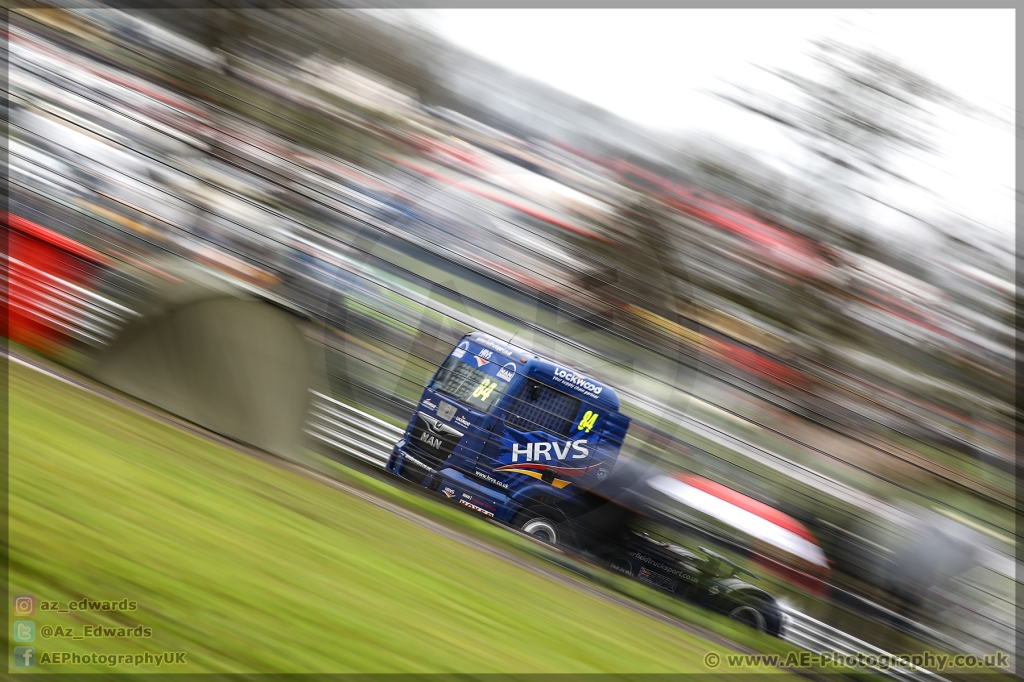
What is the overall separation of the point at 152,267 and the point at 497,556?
264 centimetres

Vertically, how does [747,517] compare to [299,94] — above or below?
below

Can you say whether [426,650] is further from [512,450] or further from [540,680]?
[512,450]

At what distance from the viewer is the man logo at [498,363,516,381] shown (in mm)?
5629

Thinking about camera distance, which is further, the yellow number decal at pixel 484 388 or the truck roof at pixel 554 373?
the yellow number decal at pixel 484 388

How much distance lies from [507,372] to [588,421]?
0.63 metres

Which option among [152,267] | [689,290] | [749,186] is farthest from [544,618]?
[152,267]

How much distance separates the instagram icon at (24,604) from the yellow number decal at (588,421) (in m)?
3.66

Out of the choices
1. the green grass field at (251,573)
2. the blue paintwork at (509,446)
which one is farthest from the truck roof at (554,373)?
the green grass field at (251,573)

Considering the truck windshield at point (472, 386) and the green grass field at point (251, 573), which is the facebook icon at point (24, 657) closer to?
the green grass field at point (251, 573)

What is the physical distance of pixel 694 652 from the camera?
3.76 metres

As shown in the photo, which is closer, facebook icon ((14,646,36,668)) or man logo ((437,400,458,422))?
facebook icon ((14,646,36,668))

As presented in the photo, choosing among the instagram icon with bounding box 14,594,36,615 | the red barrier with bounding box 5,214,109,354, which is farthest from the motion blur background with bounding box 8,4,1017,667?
the instagram icon with bounding box 14,594,36,615

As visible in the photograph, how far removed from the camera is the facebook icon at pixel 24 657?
6.57 feet

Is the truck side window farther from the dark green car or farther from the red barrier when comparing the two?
the red barrier
